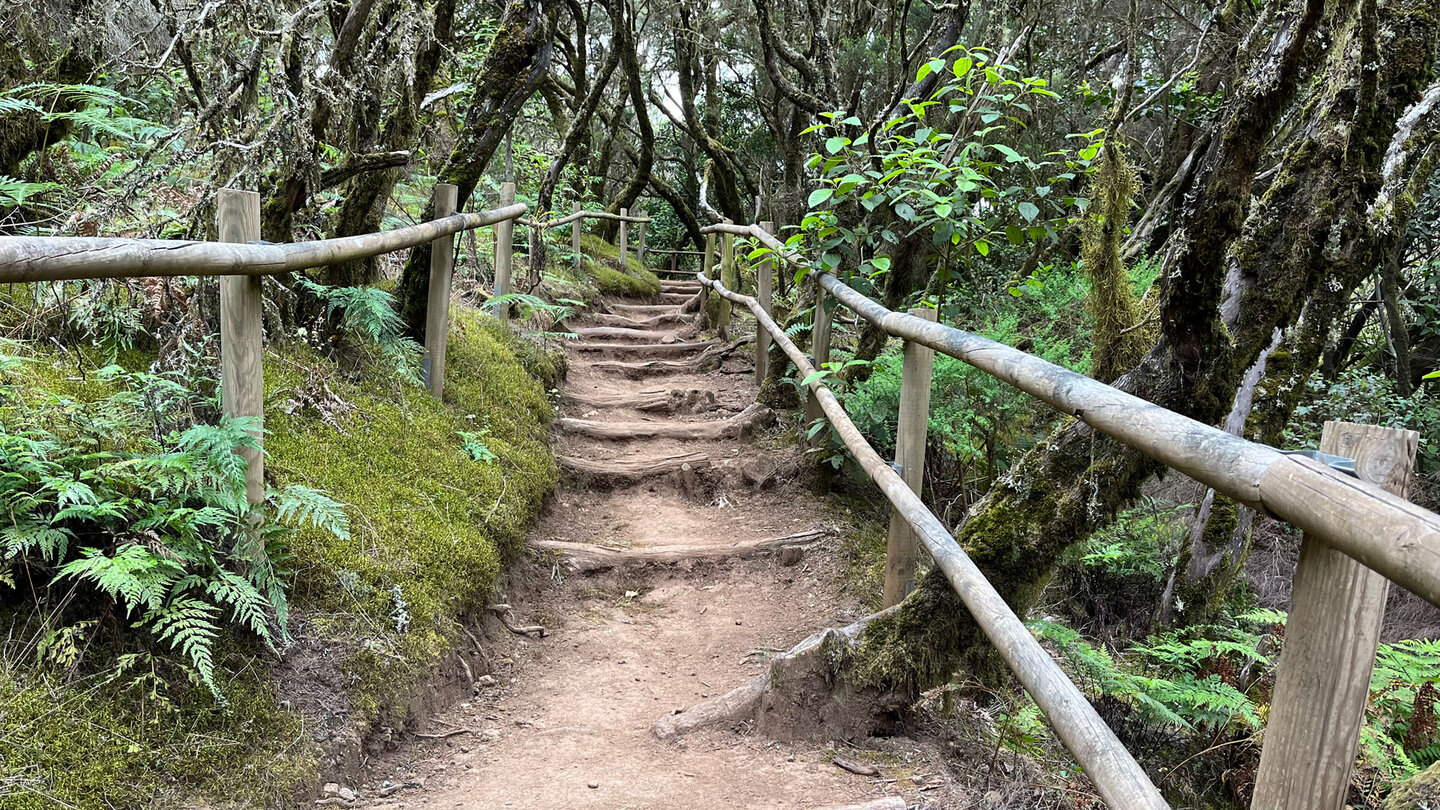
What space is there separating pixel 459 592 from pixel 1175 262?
2.84 m

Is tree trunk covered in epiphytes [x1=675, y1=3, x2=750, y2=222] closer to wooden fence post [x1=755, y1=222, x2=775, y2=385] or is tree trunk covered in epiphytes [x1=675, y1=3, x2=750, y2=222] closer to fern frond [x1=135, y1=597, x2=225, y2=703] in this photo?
wooden fence post [x1=755, y1=222, x2=775, y2=385]

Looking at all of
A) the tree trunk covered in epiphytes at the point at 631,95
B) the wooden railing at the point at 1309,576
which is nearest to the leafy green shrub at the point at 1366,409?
the wooden railing at the point at 1309,576

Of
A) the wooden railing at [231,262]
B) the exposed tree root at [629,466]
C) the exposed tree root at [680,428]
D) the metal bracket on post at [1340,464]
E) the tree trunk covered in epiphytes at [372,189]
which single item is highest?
the tree trunk covered in epiphytes at [372,189]

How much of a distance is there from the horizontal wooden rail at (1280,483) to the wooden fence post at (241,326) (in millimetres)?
2145

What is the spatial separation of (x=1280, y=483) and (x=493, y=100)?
4776 millimetres

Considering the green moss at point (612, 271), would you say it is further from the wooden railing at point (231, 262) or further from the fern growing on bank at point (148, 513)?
the fern growing on bank at point (148, 513)

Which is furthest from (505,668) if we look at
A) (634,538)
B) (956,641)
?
(956,641)

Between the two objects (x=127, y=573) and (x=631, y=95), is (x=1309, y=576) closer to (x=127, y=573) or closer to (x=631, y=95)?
(x=127, y=573)

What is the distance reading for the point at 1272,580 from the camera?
7043 mm

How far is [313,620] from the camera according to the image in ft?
9.11

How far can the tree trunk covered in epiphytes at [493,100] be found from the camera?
16.0ft

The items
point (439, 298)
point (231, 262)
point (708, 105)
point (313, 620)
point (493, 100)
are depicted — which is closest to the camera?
point (231, 262)

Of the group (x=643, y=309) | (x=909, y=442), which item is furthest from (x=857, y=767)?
(x=643, y=309)

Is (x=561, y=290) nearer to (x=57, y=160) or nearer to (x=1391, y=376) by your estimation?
(x=57, y=160)
